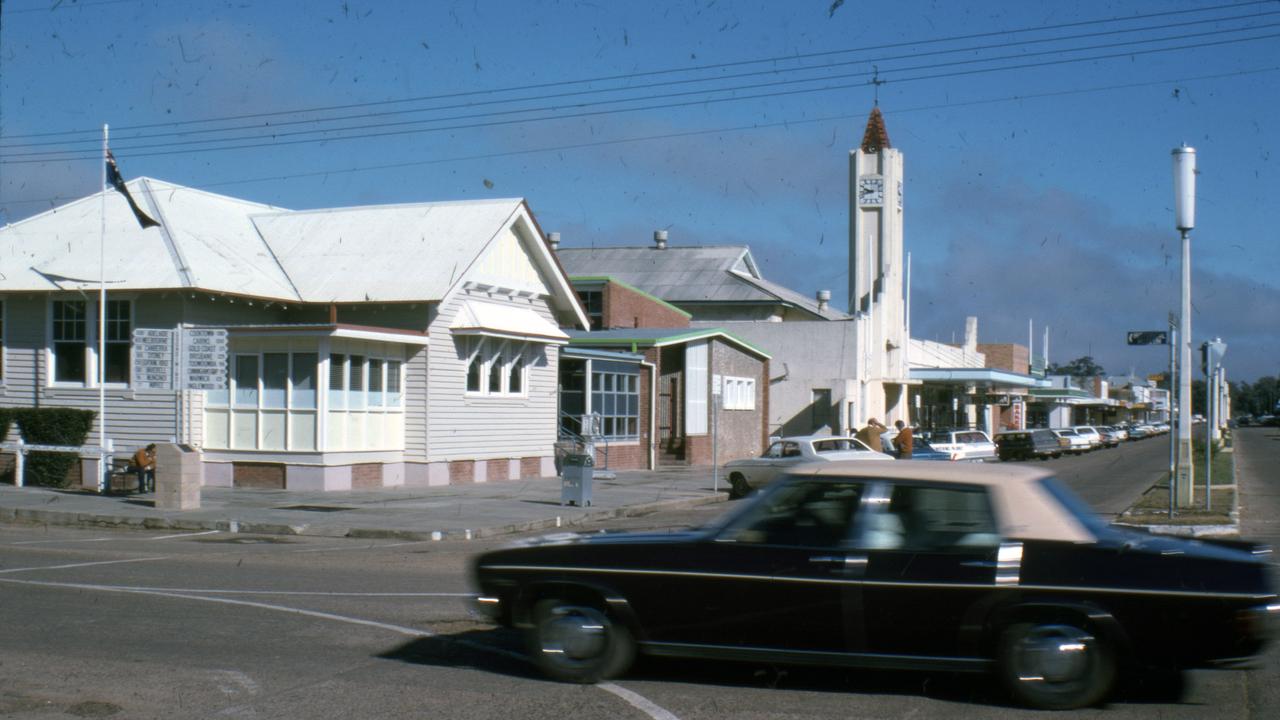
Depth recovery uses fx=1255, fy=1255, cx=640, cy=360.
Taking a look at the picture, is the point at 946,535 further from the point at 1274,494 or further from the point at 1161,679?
the point at 1274,494

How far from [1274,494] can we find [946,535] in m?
24.9

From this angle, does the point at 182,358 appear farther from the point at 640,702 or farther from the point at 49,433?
the point at 640,702

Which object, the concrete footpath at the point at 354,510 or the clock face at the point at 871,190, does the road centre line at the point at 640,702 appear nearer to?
the concrete footpath at the point at 354,510

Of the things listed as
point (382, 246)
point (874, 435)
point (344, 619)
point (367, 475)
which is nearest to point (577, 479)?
point (367, 475)

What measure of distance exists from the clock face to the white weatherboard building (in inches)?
1312

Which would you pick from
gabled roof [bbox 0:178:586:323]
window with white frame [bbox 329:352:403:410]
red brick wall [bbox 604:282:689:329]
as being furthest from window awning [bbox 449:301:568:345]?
red brick wall [bbox 604:282:689:329]

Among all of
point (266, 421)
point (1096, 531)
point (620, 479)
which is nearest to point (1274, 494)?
point (620, 479)

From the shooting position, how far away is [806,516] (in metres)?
7.41

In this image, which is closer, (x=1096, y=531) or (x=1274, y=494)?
(x=1096, y=531)

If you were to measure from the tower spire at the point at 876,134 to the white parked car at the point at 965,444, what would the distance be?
1863cm

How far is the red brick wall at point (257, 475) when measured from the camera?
970 inches

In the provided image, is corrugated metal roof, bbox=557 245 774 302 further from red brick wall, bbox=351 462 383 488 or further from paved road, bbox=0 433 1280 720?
paved road, bbox=0 433 1280 720

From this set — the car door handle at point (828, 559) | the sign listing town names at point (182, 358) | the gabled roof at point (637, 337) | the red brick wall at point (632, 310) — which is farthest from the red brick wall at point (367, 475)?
the car door handle at point (828, 559)

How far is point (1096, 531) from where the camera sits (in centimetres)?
728
